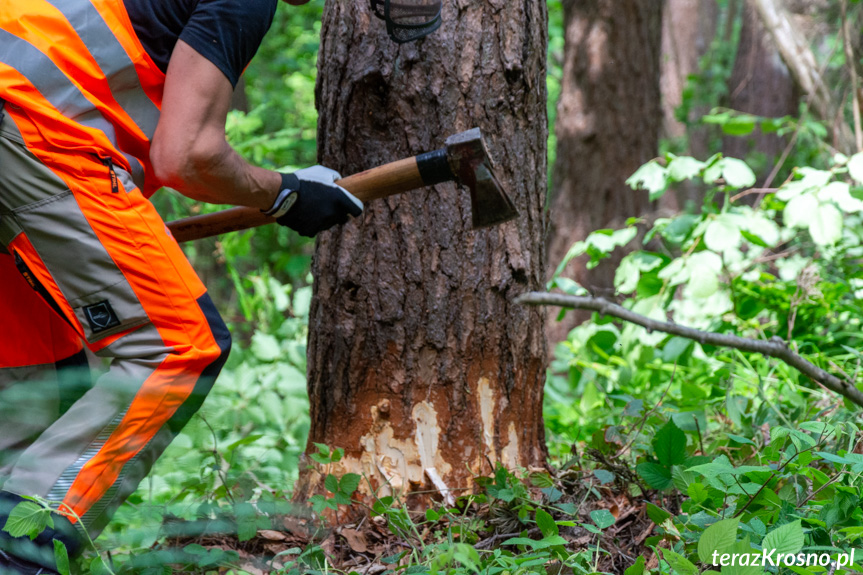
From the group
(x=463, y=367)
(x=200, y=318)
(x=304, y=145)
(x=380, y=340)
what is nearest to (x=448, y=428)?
(x=463, y=367)

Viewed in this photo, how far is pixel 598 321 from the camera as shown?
3.10 meters

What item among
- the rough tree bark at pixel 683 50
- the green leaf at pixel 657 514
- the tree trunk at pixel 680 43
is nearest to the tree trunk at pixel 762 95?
the rough tree bark at pixel 683 50

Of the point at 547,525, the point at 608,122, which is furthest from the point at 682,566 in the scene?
the point at 608,122

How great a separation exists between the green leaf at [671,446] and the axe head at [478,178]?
2.44 ft

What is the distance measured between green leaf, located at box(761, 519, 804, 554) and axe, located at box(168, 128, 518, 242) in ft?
3.46

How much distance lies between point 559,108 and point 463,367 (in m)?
3.72

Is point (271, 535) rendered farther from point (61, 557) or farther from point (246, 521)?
point (61, 557)

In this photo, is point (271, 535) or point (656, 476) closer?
point (656, 476)

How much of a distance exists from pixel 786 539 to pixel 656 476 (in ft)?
1.44

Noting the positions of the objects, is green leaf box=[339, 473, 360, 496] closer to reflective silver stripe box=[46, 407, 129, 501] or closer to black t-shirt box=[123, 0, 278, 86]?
reflective silver stripe box=[46, 407, 129, 501]

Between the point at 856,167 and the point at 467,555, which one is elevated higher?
the point at 856,167

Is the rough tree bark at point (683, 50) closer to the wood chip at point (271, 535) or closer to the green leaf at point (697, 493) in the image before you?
the green leaf at point (697, 493)

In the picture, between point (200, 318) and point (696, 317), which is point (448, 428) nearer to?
point (200, 318)

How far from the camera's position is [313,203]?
1.88 metres
